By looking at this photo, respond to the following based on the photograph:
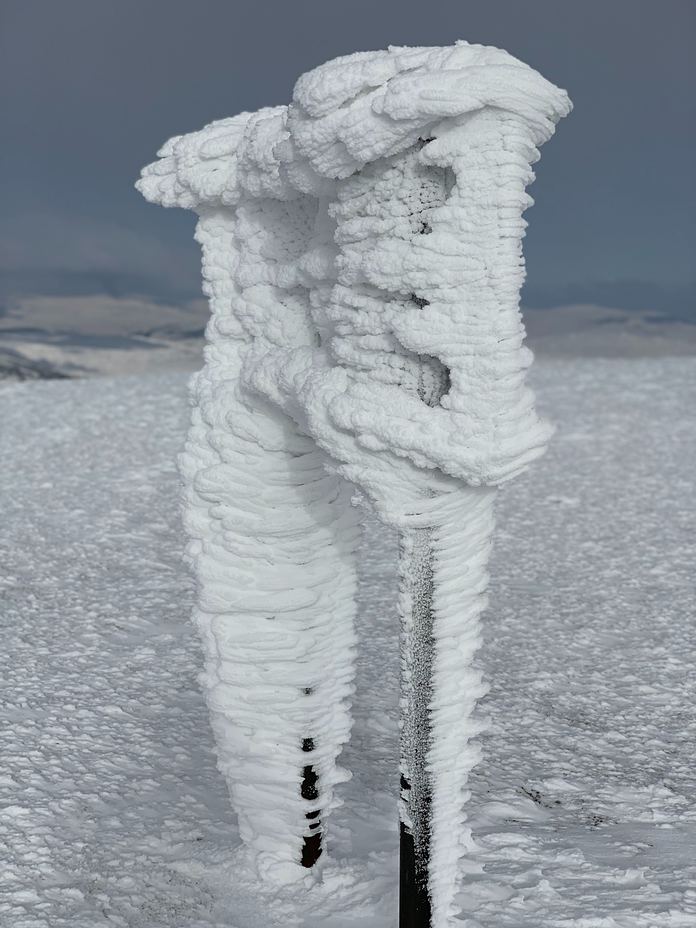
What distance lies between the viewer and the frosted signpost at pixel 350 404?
1.17 meters

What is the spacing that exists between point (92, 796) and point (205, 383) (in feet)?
2.51

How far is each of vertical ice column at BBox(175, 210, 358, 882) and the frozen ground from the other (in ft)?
0.66

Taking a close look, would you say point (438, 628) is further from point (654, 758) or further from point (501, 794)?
point (654, 758)

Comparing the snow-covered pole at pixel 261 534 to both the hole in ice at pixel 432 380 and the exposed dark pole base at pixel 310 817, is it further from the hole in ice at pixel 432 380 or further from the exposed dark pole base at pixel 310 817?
the hole in ice at pixel 432 380

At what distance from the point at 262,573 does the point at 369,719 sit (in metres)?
0.76

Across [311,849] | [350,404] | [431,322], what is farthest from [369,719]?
[431,322]

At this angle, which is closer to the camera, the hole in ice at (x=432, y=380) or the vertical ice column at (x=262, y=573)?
the hole in ice at (x=432, y=380)

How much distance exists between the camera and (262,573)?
1611 mm

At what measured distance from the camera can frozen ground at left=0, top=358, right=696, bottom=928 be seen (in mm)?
1638

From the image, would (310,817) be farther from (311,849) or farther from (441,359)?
(441,359)

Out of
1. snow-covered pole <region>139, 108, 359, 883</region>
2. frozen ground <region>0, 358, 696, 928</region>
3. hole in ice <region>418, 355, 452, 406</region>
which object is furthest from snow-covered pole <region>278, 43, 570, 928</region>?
frozen ground <region>0, 358, 696, 928</region>

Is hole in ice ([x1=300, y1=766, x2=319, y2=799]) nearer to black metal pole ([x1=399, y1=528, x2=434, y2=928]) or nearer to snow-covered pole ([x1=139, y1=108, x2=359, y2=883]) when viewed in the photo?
snow-covered pole ([x1=139, y1=108, x2=359, y2=883])

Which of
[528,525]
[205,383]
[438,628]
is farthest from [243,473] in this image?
[528,525]

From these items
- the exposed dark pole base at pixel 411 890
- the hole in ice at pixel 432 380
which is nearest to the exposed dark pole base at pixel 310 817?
the exposed dark pole base at pixel 411 890
